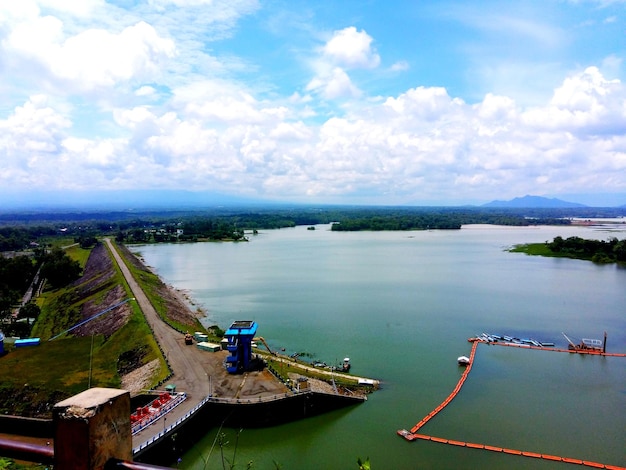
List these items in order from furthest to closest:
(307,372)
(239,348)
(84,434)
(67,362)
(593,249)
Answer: (593,249)
(67,362)
(307,372)
(239,348)
(84,434)

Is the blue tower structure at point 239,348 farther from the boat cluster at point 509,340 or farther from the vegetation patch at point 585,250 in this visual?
the vegetation patch at point 585,250

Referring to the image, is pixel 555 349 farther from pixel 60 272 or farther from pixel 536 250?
pixel 536 250

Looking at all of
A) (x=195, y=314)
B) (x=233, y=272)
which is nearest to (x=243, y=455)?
(x=195, y=314)

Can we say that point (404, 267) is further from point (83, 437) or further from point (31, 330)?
point (83, 437)

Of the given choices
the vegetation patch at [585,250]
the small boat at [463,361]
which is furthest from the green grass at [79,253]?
the vegetation patch at [585,250]

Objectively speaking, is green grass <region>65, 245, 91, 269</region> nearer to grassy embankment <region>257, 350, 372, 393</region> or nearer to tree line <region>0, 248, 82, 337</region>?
tree line <region>0, 248, 82, 337</region>

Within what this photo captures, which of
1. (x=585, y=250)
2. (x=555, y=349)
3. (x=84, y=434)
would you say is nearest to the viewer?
(x=84, y=434)

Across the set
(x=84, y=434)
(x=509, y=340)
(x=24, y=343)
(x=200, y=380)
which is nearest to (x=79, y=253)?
(x=24, y=343)
